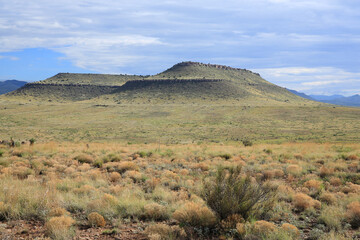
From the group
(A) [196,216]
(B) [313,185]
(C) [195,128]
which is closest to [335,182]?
(B) [313,185]

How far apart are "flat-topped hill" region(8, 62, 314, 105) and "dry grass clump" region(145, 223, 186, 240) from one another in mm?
99195

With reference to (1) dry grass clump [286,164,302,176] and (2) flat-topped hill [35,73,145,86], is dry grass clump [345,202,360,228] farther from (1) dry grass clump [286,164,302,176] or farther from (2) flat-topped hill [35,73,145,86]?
(2) flat-topped hill [35,73,145,86]

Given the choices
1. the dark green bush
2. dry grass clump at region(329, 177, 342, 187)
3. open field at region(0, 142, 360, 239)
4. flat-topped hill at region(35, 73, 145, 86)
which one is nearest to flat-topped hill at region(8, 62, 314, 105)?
flat-topped hill at region(35, 73, 145, 86)

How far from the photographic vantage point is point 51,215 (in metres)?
5.98

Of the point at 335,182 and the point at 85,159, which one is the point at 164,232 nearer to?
the point at 335,182

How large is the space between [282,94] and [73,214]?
491 ft

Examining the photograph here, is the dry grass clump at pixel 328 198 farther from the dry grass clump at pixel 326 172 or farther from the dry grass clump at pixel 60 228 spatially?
the dry grass clump at pixel 60 228

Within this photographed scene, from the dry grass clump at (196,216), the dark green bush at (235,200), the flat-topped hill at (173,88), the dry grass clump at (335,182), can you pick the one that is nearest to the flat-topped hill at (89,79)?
the flat-topped hill at (173,88)

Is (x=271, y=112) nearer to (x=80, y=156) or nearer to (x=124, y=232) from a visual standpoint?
(x=80, y=156)

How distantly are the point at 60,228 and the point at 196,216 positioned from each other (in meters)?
2.86

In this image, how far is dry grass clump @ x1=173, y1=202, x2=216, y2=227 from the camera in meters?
5.65

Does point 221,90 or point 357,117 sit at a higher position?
point 221,90

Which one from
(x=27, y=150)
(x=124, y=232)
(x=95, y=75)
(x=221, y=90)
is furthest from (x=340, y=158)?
(x=95, y=75)

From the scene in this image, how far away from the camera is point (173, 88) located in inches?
4747
